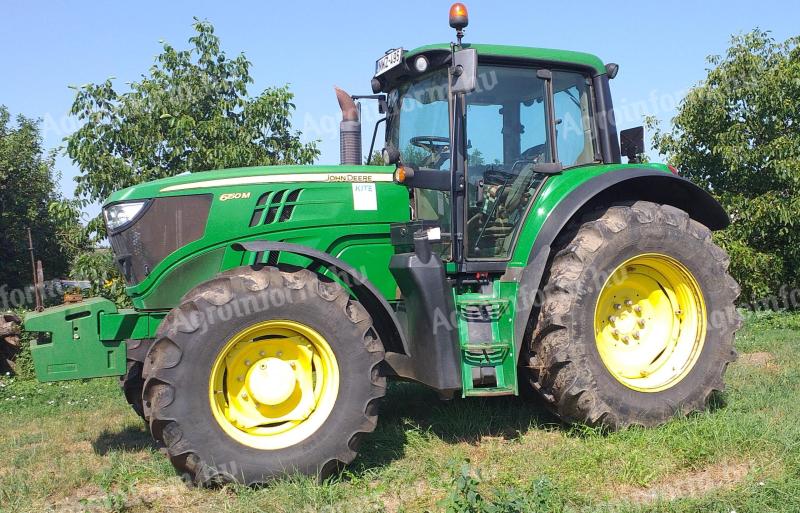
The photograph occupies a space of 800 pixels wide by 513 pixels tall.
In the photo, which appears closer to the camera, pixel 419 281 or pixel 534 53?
pixel 419 281

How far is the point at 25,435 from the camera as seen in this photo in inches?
216

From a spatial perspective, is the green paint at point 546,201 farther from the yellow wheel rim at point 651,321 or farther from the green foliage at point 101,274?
the green foliage at point 101,274

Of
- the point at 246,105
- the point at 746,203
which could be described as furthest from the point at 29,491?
the point at 746,203

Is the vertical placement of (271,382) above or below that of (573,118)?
below

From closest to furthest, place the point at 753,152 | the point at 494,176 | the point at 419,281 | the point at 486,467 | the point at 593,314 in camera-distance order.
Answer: the point at 486,467 < the point at 419,281 < the point at 593,314 < the point at 494,176 < the point at 753,152

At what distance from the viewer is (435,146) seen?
4.85 m

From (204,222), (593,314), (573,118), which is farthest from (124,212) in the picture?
(573,118)

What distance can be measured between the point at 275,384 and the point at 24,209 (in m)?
18.3

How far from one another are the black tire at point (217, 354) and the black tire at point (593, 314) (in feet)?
3.84

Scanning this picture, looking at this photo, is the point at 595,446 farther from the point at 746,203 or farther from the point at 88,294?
the point at 746,203

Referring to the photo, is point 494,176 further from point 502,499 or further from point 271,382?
point 502,499

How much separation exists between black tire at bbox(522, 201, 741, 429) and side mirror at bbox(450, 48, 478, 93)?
1.25 metres

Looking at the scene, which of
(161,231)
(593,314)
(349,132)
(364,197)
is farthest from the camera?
(349,132)

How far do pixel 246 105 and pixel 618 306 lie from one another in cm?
663
